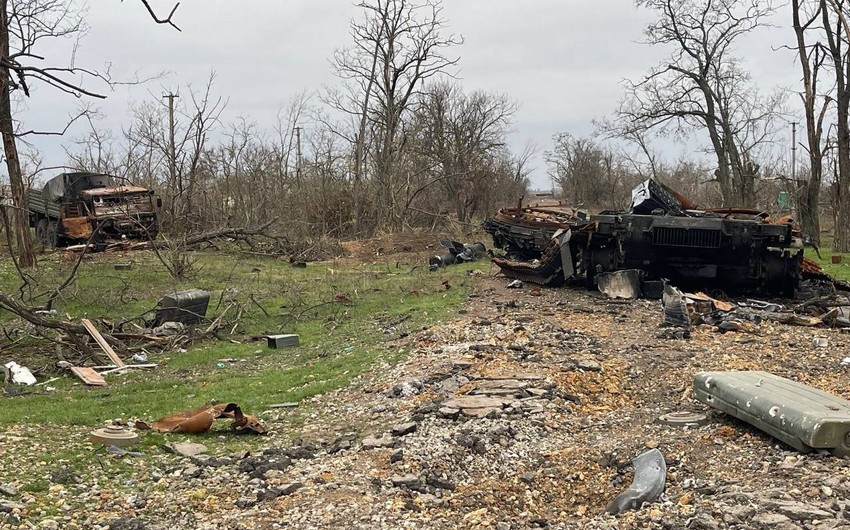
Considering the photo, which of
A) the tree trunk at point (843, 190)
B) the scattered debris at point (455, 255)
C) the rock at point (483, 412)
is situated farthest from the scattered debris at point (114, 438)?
the tree trunk at point (843, 190)

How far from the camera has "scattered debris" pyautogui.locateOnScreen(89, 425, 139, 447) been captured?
6027 millimetres

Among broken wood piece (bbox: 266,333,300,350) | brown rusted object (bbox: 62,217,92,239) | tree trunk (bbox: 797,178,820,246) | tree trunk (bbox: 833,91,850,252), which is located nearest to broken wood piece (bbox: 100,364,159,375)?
broken wood piece (bbox: 266,333,300,350)

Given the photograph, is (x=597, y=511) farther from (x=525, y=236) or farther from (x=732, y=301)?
(x=525, y=236)

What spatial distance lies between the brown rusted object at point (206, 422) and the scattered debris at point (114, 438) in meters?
0.33

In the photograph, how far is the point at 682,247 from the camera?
41.5 feet

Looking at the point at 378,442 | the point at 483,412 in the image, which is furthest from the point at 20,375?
the point at 483,412

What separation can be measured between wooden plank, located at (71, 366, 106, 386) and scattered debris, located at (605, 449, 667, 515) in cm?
643

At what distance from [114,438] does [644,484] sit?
388cm

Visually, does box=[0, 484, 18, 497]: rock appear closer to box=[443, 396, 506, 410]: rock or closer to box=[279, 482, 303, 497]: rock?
box=[279, 482, 303, 497]: rock

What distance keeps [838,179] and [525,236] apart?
42.3ft

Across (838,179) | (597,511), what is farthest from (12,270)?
(838,179)

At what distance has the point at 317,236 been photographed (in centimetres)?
2781

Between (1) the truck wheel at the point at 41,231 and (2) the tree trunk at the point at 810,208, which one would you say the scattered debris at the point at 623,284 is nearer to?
(2) the tree trunk at the point at 810,208

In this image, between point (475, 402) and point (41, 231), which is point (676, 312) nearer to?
point (475, 402)
